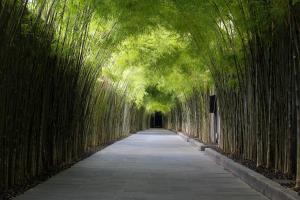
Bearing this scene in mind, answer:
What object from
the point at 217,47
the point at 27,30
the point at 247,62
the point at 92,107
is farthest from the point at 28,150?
the point at 92,107

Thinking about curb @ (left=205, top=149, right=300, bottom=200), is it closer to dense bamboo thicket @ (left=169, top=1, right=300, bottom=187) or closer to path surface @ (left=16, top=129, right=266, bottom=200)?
path surface @ (left=16, top=129, right=266, bottom=200)

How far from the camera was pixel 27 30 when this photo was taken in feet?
25.1

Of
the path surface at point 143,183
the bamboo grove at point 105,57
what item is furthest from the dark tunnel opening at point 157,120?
the path surface at point 143,183

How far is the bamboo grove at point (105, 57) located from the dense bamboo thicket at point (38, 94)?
0.05 feet

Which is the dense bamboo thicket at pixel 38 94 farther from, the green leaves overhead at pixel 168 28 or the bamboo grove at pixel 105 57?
the green leaves overhead at pixel 168 28

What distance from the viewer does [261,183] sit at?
24.7 feet

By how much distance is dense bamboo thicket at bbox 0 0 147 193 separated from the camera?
697 centimetres

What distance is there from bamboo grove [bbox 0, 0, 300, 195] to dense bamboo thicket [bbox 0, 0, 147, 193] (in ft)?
0.05

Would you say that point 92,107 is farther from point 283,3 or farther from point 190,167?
point 283,3

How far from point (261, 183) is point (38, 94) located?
3528 mm

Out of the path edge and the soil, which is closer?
the path edge

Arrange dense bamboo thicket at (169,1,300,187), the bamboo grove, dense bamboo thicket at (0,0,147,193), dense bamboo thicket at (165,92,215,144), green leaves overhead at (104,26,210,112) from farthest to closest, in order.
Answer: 1. dense bamboo thicket at (165,92,215,144)
2. green leaves overhead at (104,26,210,112)
3. dense bamboo thicket at (169,1,300,187)
4. the bamboo grove
5. dense bamboo thicket at (0,0,147,193)

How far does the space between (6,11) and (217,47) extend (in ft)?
25.2

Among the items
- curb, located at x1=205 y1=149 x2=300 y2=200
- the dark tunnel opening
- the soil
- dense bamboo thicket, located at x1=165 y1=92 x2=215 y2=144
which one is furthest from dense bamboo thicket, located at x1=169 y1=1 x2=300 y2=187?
the dark tunnel opening
